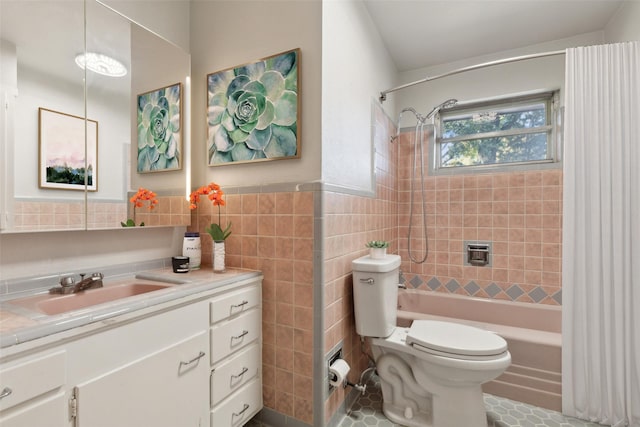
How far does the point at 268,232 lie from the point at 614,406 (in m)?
2.06

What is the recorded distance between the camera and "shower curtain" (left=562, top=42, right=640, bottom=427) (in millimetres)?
Answer: 1543

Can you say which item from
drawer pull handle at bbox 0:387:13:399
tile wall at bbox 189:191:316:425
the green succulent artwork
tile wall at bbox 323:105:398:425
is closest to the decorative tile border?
tile wall at bbox 323:105:398:425

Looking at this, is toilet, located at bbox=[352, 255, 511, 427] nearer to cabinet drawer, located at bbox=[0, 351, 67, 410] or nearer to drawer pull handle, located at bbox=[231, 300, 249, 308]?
drawer pull handle, located at bbox=[231, 300, 249, 308]

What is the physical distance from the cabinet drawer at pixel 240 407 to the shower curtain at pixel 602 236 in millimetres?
1713

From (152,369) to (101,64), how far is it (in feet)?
4.63

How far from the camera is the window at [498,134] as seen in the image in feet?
8.03

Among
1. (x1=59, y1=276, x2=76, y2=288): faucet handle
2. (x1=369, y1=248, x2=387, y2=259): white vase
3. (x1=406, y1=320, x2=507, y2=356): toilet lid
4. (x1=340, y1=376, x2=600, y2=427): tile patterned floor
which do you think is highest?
(x1=369, y1=248, x2=387, y2=259): white vase

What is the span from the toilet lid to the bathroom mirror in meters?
1.60

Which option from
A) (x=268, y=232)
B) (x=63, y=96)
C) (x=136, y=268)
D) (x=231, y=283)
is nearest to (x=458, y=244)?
(x=268, y=232)

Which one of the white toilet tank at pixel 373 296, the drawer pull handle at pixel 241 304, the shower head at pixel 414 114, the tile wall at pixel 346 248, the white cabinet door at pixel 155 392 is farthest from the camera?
the shower head at pixel 414 114

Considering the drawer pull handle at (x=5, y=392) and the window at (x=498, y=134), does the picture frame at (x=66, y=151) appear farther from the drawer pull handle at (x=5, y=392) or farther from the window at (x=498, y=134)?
the window at (x=498, y=134)

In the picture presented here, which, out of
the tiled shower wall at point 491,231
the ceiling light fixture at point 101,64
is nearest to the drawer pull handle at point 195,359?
the ceiling light fixture at point 101,64

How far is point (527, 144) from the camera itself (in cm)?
250

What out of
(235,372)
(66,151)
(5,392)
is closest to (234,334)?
(235,372)
